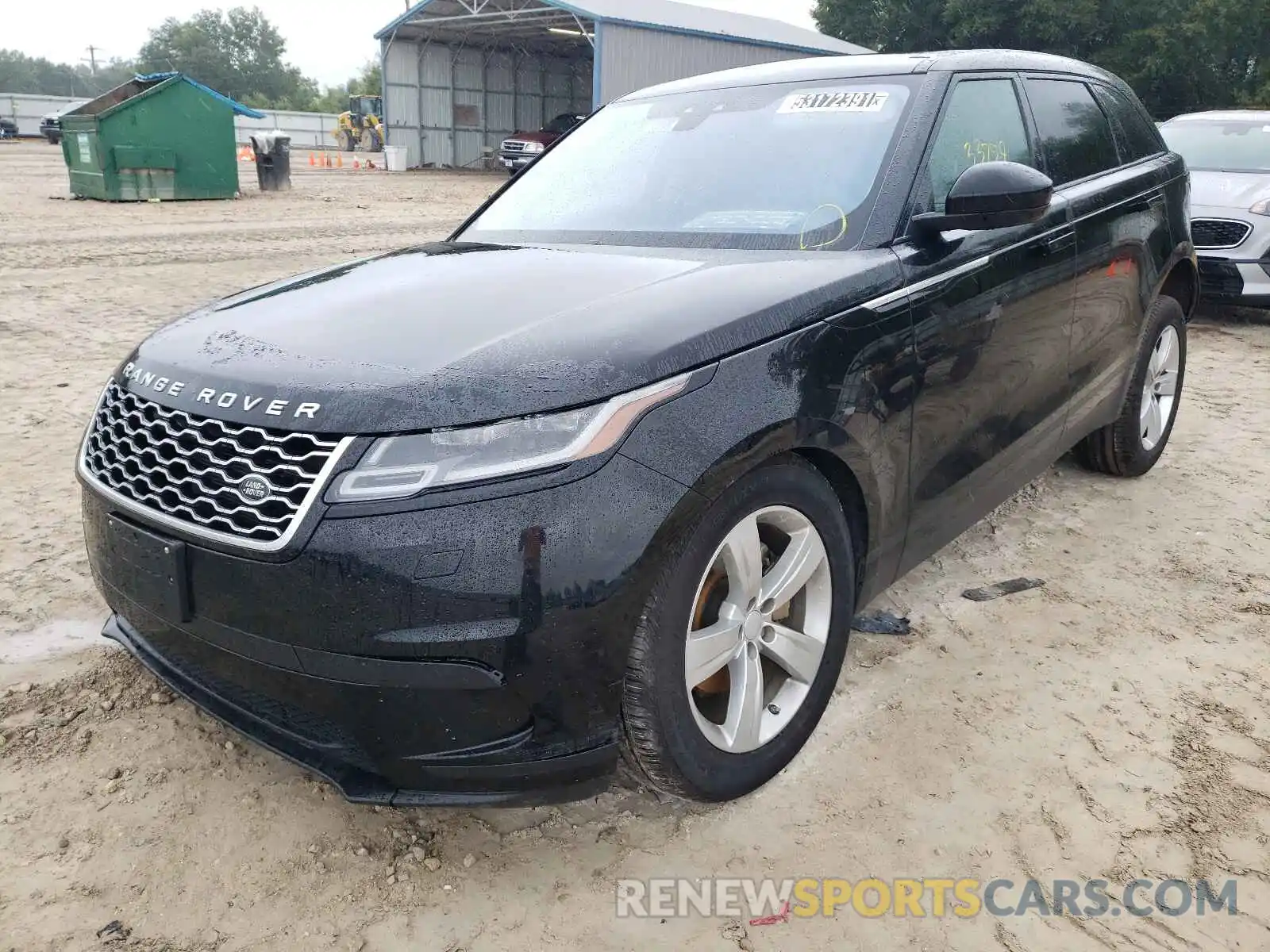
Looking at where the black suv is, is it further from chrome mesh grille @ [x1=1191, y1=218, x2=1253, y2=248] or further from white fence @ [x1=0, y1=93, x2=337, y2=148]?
white fence @ [x1=0, y1=93, x2=337, y2=148]

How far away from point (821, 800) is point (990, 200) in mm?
1581

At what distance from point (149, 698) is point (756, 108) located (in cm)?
253

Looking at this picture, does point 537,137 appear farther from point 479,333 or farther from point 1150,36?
point 479,333

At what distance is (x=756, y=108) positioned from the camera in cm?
314

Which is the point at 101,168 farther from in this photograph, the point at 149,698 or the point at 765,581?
the point at 765,581

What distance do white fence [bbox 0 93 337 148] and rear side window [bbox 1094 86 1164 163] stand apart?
43.6 metres

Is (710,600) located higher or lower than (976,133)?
lower

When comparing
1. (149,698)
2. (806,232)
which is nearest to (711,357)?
(806,232)

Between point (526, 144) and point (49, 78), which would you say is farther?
point (49, 78)

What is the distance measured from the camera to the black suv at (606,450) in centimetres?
180

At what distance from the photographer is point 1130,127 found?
421cm

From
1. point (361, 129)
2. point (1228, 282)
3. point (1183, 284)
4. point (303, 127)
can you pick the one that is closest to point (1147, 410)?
point (1183, 284)

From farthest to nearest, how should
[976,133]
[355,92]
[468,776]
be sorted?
[355,92] < [976,133] < [468,776]

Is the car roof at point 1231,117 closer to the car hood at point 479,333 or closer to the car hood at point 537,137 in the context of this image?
the car hood at point 479,333
